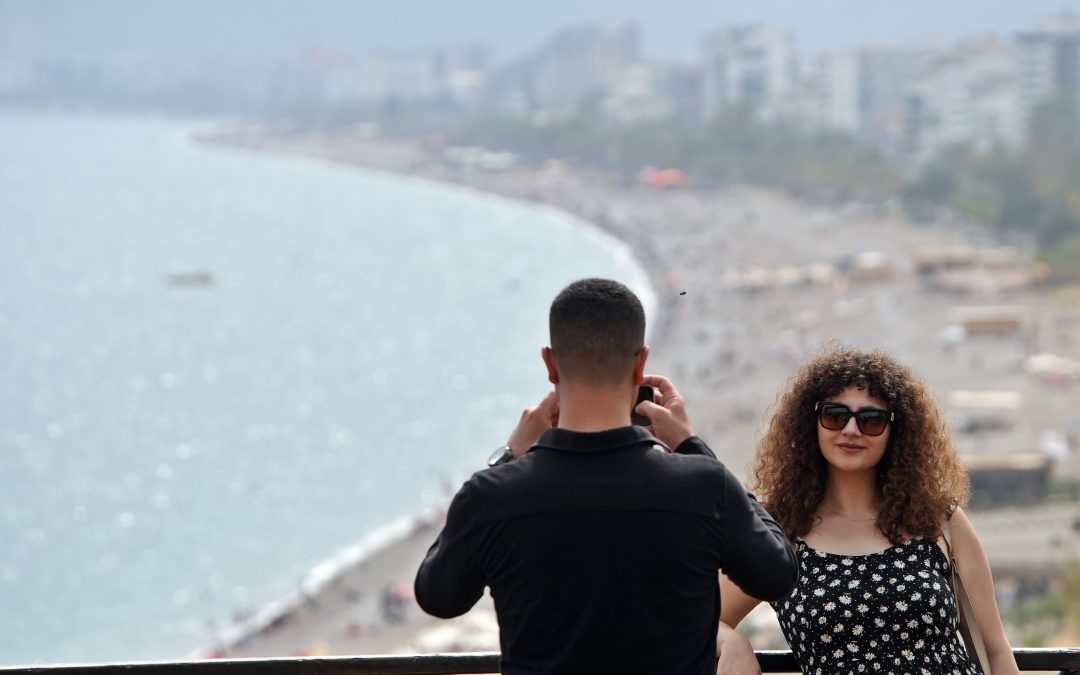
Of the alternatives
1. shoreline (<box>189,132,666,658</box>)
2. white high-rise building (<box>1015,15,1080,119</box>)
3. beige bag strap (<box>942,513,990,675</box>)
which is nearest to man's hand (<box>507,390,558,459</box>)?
beige bag strap (<box>942,513,990,675</box>)

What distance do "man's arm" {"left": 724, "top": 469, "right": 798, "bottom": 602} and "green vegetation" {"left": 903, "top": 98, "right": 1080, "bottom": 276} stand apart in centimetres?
4438

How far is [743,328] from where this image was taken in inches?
1614

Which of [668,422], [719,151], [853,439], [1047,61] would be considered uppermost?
[668,422]

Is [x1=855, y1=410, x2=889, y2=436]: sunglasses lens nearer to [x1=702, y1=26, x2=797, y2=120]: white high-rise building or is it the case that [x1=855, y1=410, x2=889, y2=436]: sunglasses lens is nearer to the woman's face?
the woman's face

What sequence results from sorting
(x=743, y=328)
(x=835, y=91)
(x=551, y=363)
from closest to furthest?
(x=551, y=363)
(x=743, y=328)
(x=835, y=91)

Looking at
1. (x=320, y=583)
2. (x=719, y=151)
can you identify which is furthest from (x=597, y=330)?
(x=719, y=151)

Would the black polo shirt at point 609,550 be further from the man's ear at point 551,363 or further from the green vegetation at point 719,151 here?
the green vegetation at point 719,151

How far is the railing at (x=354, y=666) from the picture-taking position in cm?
179

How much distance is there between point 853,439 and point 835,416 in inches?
1.5

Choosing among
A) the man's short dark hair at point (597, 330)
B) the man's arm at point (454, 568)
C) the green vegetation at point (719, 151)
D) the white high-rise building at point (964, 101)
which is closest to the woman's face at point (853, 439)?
the man's short dark hair at point (597, 330)

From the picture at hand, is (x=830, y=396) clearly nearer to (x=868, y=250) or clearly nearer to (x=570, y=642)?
(x=570, y=642)

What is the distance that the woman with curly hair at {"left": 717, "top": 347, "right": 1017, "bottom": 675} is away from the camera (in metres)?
1.73

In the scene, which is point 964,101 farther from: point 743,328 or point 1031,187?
point 743,328

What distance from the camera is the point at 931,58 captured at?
101938 millimetres
